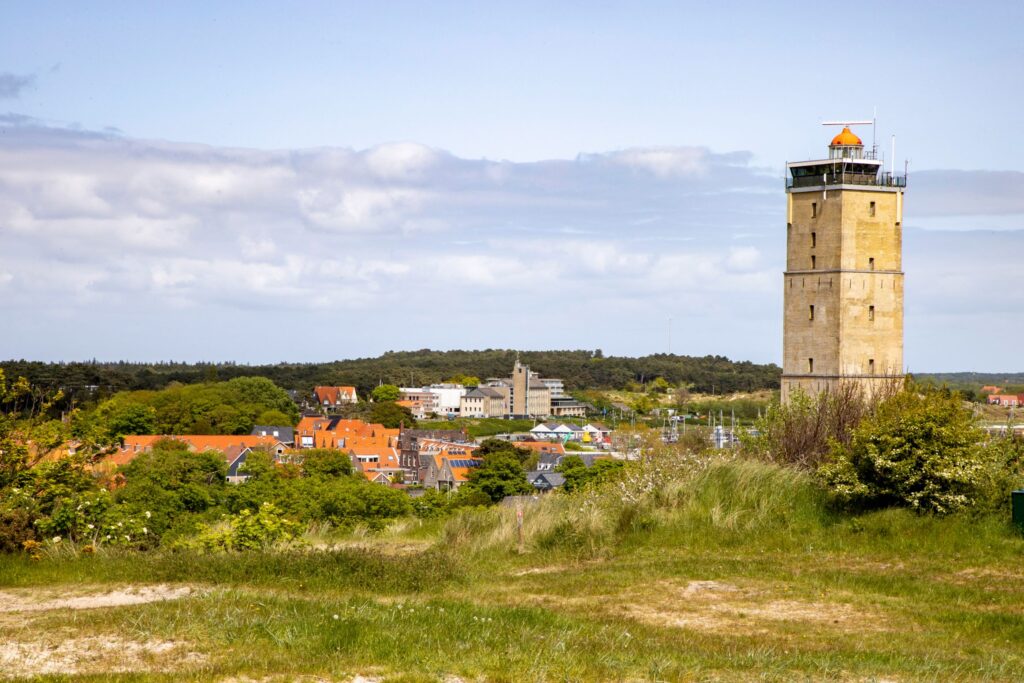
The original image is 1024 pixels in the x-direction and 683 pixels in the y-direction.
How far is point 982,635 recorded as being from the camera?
912cm

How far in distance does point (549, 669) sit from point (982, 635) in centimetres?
400

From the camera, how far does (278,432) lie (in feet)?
385

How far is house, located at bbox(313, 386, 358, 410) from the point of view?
17700 centimetres

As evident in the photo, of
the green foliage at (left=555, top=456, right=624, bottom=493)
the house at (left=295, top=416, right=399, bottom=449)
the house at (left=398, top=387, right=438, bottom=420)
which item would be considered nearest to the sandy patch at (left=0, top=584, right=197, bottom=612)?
the green foliage at (left=555, top=456, right=624, bottom=493)

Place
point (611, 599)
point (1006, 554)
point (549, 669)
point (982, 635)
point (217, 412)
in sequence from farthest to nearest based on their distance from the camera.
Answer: point (217, 412) < point (1006, 554) < point (611, 599) < point (982, 635) < point (549, 669)

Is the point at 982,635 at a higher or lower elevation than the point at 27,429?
lower

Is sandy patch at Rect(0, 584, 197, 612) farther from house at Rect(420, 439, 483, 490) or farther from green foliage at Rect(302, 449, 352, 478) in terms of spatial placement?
house at Rect(420, 439, 483, 490)

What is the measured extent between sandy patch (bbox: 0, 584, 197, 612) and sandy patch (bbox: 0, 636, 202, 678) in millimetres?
1606

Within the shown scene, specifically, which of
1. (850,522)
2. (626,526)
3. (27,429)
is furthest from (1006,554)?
(27,429)

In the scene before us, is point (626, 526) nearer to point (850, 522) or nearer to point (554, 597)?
point (850, 522)

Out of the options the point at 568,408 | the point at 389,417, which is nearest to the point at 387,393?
the point at 389,417

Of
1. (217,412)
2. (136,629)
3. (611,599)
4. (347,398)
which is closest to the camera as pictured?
(136,629)

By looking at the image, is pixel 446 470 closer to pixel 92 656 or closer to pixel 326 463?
pixel 326 463

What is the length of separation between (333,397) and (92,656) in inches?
Result: 6813
